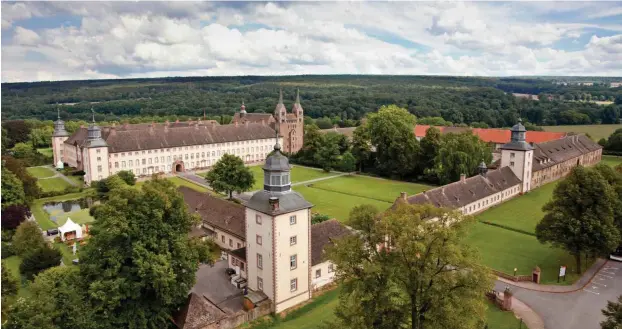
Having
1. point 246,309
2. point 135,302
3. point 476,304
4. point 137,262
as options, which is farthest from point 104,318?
point 476,304

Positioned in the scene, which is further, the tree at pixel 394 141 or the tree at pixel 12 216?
the tree at pixel 394 141

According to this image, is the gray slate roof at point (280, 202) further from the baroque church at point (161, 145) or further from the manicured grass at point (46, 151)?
the manicured grass at point (46, 151)

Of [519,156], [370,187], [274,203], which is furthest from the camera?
[370,187]

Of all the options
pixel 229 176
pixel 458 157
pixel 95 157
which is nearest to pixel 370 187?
pixel 458 157

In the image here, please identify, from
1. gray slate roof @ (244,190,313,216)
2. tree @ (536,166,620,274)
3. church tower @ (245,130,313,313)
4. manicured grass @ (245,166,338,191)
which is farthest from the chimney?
manicured grass @ (245,166,338,191)

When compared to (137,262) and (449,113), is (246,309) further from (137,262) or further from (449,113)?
(449,113)

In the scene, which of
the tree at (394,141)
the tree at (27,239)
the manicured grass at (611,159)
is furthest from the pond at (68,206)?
the manicured grass at (611,159)

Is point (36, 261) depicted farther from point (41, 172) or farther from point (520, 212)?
point (41, 172)
